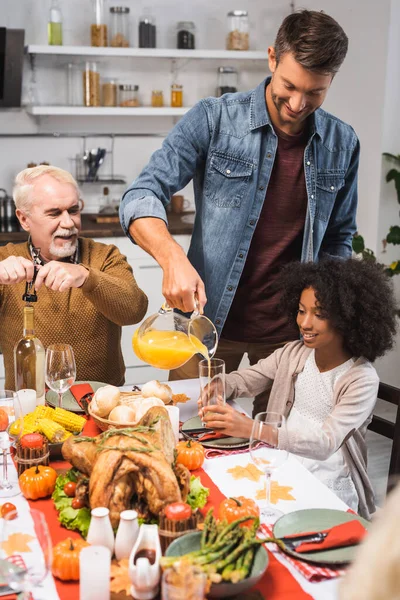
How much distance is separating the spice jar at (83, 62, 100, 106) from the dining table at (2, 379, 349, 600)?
285 cm

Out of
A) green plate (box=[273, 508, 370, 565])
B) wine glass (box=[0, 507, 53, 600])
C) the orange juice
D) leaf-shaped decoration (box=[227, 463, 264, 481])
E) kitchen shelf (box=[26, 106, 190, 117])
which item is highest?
kitchen shelf (box=[26, 106, 190, 117])

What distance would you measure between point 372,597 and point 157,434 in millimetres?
740

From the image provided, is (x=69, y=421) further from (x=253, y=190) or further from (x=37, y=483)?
(x=253, y=190)

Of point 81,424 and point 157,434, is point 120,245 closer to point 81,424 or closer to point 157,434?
Answer: point 81,424

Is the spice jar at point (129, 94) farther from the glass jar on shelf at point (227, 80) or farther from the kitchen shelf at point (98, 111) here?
the glass jar on shelf at point (227, 80)

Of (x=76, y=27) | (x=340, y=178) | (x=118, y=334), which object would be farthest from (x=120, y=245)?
(x=340, y=178)

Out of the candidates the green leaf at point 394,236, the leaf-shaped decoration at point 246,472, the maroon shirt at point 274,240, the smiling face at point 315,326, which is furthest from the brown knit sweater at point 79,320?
the green leaf at point 394,236

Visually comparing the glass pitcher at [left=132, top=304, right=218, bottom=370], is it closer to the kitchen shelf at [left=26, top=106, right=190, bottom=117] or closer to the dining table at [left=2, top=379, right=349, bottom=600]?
the dining table at [left=2, top=379, right=349, bottom=600]

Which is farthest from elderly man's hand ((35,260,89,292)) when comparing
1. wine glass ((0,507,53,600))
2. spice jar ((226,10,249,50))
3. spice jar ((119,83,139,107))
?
spice jar ((226,10,249,50))

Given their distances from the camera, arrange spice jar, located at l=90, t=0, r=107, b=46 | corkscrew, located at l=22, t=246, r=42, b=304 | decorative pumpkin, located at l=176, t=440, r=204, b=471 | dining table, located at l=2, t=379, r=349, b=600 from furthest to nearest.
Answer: spice jar, located at l=90, t=0, r=107, b=46 → corkscrew, located at l=22, t=246, r=42, b=304 → decorative pumpkin, located at l=176, t=440, r=204, b=471 → dining table, located at l=2, t=379, r=349, b=600

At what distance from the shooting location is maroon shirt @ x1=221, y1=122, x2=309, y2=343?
220cm

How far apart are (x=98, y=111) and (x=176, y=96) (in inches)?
21.5

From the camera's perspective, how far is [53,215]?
7.54ft

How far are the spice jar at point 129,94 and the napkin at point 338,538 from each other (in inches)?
142
